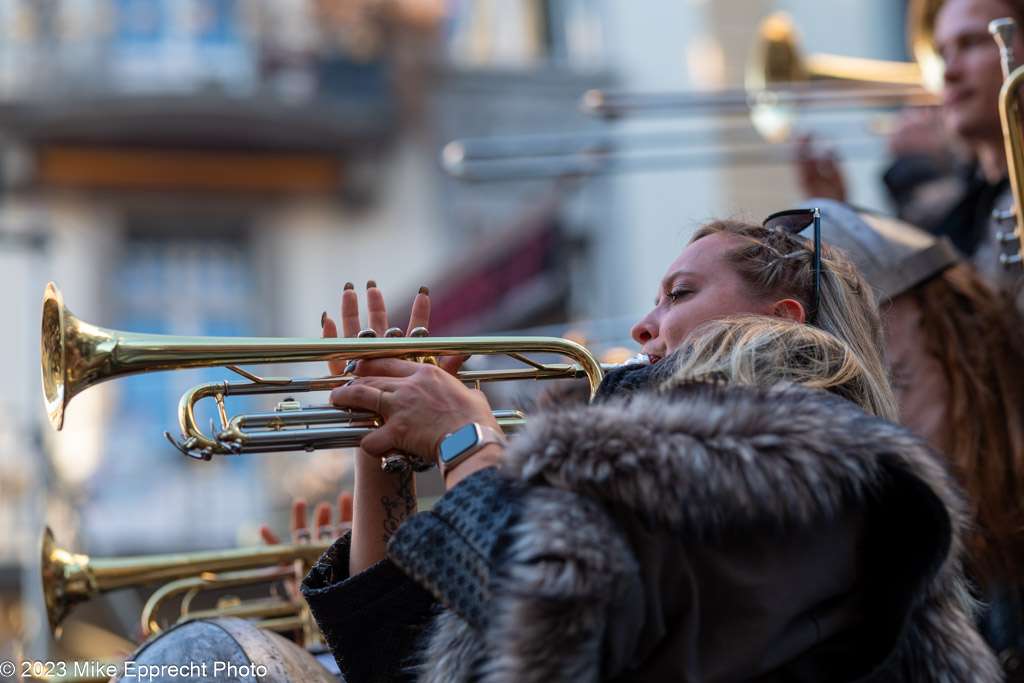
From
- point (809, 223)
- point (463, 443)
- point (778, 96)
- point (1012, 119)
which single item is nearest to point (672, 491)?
point (463, 443)

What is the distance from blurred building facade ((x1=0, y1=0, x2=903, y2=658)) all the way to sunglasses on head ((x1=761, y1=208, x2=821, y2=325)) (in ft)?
29.7

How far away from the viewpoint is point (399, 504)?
2.62 metres

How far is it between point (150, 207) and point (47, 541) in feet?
36.4

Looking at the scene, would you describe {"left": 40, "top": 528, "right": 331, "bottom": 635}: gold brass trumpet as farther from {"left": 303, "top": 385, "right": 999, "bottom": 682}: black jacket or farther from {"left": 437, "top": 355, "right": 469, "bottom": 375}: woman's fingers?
{"left": 303, "top": 385, "right": 999, "bottom": 682}: black jacket

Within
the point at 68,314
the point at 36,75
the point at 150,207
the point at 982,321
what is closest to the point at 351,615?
the point at 68,314

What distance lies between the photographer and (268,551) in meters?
3.45

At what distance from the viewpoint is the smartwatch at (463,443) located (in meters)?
2.13

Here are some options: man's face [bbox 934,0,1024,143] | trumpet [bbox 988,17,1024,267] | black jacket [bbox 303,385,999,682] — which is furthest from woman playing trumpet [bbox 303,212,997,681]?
man's face [bbox 934,0,1024,143]

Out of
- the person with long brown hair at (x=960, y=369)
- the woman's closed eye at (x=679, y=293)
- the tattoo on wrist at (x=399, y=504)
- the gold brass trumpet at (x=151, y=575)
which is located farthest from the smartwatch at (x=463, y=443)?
the person with long brown hair at (x=960, y=369)

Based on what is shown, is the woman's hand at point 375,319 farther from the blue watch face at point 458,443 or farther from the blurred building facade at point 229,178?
the blurred building facade at point 229,178

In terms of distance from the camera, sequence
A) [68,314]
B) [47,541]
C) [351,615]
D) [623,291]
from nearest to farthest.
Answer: [351,615] < [68,314] < [47,541] < [623,291]

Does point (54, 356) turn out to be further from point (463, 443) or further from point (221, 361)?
point (463, 443)

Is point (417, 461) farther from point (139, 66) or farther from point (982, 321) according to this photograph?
point (139, 66)

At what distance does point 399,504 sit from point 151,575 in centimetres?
136
